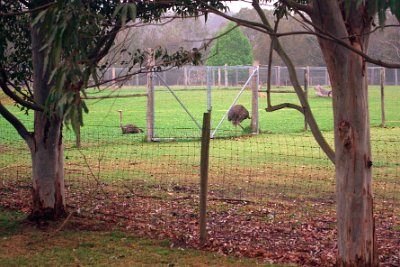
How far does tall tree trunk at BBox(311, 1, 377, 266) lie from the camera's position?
19.5 ft

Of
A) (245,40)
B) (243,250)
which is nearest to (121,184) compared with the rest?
(243,250)

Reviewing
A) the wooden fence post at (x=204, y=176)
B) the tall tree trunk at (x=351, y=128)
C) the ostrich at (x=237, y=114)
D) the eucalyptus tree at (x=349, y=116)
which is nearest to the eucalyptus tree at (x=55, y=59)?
the wooden fence post at (x=204, y=176)

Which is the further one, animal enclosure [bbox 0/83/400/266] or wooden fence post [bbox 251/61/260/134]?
wooden fence post [bbox 251/61/260/134]

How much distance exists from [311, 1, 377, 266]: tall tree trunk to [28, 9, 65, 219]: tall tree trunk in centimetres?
387

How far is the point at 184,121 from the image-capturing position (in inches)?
1017

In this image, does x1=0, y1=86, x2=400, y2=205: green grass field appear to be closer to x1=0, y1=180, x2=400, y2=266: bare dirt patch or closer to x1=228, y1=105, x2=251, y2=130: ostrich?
x1=228, y1=105, x2=251, y2=130: ostrich

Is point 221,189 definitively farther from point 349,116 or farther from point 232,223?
point 349,116

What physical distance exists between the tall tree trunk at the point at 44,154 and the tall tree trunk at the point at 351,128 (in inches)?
152

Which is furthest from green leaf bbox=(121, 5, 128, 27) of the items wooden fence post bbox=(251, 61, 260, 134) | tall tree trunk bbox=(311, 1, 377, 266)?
wooden fence post bbox=(251, 61, 260, 134)

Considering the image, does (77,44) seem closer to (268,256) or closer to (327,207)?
(268,256)

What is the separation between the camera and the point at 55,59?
4965 millimetres

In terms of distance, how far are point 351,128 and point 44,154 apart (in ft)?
13.9

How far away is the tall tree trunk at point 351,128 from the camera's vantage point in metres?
5.95

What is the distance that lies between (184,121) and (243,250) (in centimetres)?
1842
